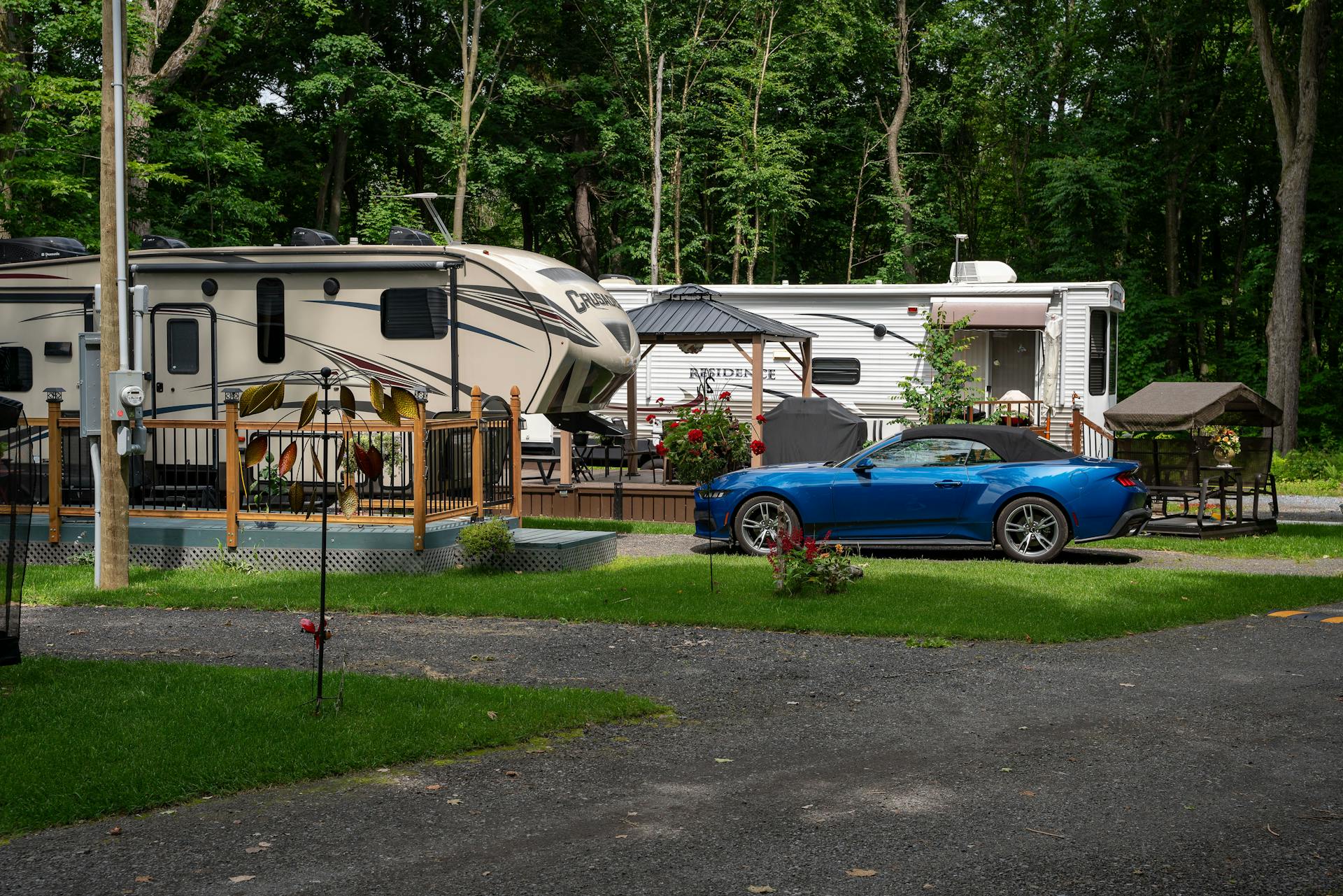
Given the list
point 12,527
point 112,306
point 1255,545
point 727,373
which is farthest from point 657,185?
point 12,527

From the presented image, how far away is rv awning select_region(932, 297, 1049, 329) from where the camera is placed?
2189cm

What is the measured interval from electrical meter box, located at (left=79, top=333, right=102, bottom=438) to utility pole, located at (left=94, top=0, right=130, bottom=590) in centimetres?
9

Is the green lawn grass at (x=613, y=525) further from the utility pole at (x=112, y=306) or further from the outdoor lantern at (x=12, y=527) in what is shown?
the outdoor lantern at (x=12, y=527)

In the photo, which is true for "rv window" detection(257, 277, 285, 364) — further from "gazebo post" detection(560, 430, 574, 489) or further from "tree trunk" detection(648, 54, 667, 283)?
"tree trunk" detection(648, 54, 667, 283)

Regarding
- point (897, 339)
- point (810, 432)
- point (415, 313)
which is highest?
point (897, 339)

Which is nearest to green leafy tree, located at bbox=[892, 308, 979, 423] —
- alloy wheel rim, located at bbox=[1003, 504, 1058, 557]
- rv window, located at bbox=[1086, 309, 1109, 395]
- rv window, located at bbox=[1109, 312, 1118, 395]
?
rv window, located at bbox=[1086, 309, 1109, 395]

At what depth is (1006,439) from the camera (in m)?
12.9

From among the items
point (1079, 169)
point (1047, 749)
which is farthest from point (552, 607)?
point (1079, 169)

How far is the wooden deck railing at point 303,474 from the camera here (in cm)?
1185

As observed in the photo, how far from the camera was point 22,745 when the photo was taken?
19.3 ft

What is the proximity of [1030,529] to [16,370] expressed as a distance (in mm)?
11711

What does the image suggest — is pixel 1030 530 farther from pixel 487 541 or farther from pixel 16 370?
pixel 16 370

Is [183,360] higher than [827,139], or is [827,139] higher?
[827,139]

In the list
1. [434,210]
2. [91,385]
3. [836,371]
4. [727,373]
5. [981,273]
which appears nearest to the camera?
[91,385]
